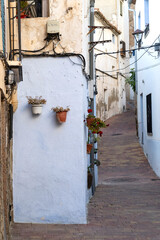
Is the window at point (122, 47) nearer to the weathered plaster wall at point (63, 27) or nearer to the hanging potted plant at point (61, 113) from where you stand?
the weathered plaster wall at point (63, 27)

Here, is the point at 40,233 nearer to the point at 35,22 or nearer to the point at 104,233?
the point at 104,233

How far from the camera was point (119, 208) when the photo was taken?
9531mm

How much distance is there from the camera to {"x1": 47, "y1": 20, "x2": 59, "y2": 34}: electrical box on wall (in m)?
8.30

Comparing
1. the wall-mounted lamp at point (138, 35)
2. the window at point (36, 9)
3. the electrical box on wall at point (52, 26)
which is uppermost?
the wall-mounted lamp at point (138, 35)

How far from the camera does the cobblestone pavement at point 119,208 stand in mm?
7271

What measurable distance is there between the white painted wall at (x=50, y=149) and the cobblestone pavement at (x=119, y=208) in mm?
415

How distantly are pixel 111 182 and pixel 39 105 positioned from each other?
23.9ft

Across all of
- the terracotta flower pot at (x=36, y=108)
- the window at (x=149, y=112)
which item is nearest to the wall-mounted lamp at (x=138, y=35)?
the window at (x=149, y=112)

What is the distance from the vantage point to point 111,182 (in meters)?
14.6

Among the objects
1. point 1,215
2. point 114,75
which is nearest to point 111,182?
point 1,215

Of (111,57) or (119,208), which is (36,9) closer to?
(119,208)

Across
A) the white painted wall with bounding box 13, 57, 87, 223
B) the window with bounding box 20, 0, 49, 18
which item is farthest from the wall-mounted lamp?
the white painted wall with bounding box 13, 57, 87, 223

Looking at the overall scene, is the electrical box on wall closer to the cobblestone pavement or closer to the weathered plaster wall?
the weathered plaster wall

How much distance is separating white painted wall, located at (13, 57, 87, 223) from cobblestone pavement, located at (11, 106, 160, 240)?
415 millimetres
